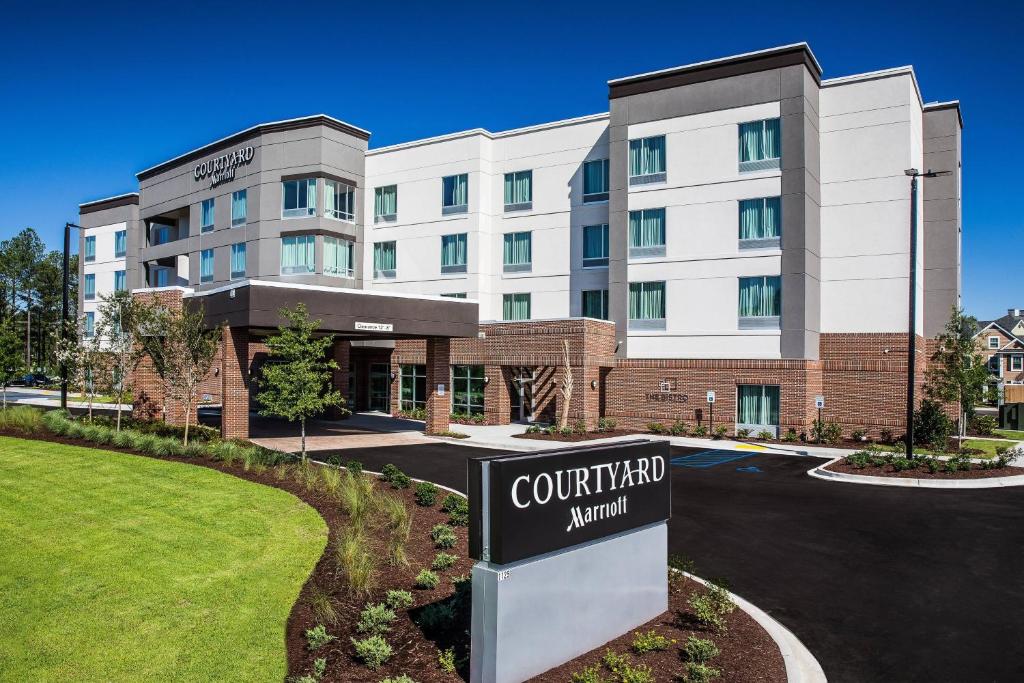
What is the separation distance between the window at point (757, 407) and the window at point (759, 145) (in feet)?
30.6

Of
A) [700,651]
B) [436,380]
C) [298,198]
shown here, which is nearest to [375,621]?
[700,651]

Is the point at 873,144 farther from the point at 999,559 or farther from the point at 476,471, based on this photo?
the point at 476,471

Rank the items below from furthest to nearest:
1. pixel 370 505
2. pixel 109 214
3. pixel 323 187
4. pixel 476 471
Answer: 1. pixel 109 214
2. pixel 323 187
3. pixel 370 505
4. pixel 476 471

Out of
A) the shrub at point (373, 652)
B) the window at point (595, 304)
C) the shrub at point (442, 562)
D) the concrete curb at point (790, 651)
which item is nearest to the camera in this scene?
the concrete curb at point (790, 651)

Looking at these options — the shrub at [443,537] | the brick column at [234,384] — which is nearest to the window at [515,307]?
the brick column at [234,384]

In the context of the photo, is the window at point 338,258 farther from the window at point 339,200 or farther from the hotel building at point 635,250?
the window at point 339,200

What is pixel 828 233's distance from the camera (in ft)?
97.9

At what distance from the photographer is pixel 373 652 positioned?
7.25 m

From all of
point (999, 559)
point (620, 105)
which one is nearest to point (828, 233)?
point (620, 105)

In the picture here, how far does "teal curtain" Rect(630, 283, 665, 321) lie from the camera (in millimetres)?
31422

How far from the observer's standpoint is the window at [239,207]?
39.8 metres

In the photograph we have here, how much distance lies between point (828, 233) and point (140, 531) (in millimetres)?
28258

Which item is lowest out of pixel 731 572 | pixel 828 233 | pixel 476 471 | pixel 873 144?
pixel 731 572

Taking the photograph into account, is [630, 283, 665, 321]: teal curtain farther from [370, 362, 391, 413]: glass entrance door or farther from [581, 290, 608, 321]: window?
[370, 362, 391, 413]: glass entrance door
